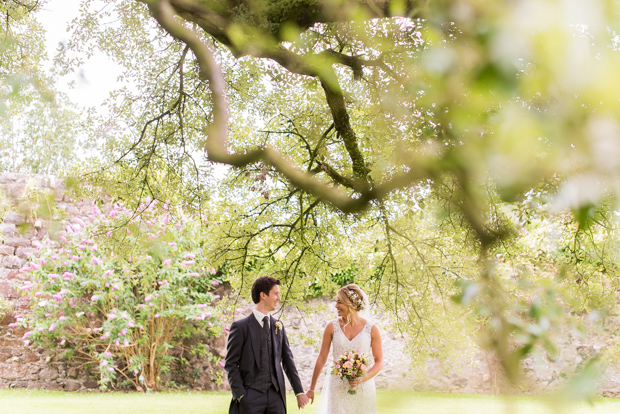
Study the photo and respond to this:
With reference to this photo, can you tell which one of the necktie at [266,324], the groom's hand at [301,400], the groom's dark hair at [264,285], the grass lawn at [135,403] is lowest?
the grass lawn at [135,403]

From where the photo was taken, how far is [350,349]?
14.0 feet

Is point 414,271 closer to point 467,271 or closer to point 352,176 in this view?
point 467,271

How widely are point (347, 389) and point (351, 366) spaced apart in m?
0.26

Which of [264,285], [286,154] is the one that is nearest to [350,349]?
[264,285]

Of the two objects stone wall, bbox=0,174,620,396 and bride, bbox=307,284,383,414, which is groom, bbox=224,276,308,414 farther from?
stone wall, bbox=0,174,620,396

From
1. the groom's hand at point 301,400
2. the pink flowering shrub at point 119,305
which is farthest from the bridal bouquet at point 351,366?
the pink flowering shrub at point 119,305

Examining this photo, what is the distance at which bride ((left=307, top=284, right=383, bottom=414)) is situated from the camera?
163 inches

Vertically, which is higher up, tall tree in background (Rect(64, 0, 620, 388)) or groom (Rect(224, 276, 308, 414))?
tall tree in background (Rect(64, 0, 620, 388))

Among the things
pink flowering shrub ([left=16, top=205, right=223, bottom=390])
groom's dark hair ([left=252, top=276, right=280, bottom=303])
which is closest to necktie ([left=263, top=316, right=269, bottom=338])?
groom's dark hair ([left=252, top=276, right=280, bottom=303])

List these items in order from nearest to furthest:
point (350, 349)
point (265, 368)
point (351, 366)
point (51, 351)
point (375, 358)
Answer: point (265, 368), point (351, 366), point (375, 358), point (350, 349), point (51, 351)

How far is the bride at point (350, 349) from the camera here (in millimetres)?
4145

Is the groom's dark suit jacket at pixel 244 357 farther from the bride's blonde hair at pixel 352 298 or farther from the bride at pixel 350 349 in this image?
the bride's blonde hair at pixel 352 298

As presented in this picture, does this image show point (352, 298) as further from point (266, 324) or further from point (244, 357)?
point (244, 357)

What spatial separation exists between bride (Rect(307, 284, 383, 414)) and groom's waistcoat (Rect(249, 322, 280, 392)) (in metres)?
0.32
